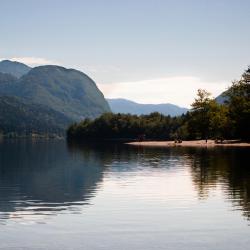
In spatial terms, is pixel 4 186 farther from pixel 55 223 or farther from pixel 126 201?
pixel 55 223

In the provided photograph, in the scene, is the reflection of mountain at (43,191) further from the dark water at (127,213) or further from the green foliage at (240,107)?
the green foliage at (240,107)

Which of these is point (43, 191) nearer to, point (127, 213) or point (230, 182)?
point (127, 213)

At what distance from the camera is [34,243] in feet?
74.9

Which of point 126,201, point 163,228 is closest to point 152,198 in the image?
point 126,201

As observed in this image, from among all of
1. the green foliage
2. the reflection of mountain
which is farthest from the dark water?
the green foliage

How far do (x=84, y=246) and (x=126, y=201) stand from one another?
14871mm

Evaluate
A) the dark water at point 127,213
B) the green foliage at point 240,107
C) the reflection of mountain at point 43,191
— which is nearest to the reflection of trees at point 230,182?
the dark water at point 127,213

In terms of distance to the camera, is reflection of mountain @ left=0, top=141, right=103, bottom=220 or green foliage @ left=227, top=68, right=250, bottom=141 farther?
green foliage @ left=227, top=68, right=250, bottom=141

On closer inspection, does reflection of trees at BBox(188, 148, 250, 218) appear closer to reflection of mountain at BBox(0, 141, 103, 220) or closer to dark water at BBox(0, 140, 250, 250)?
dark water at BBox(0, 140, 250, 250)

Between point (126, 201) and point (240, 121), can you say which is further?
point (240, 121)

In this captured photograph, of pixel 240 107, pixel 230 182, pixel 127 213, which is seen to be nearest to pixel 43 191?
pixel 127 213

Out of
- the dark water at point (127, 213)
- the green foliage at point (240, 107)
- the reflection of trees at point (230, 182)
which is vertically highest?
the green foliage at point (240, 107)

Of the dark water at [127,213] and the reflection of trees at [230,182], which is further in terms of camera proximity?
the reflection of trees at [230,182]

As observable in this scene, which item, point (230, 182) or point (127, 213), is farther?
point (230, 182)
